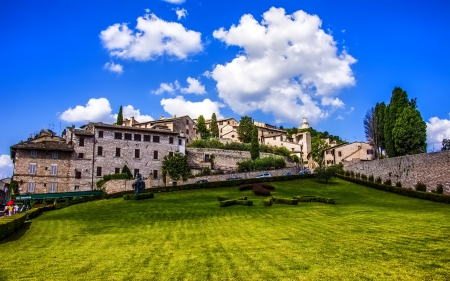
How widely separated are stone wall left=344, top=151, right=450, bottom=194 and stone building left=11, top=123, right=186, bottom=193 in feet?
112

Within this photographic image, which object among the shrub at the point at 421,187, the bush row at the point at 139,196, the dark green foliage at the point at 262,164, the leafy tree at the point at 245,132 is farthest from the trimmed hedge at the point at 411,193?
the leafy tree at the point at 245,132

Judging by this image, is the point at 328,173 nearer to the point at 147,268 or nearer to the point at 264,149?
the point at 264,149

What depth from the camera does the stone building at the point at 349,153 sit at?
7994 centimetres

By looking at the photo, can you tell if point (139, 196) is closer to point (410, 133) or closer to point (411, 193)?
point (411, 193)

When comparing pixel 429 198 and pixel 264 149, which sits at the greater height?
pixel 264 149

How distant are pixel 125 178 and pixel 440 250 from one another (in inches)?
2006

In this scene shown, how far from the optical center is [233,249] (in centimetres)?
1404

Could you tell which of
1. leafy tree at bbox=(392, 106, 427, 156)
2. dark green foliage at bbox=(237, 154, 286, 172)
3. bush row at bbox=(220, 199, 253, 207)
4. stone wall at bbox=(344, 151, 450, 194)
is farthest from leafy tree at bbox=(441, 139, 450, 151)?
dark green foliage at bbox=(237, 154, 286, 172)

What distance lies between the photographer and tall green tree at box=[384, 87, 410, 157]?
185 feet

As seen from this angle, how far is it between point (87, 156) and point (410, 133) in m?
49.4

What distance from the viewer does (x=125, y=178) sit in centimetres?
5734

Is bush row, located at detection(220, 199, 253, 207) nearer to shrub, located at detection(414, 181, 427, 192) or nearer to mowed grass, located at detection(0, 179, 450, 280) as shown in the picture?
mowed grass, located at detection(0, 179, 450, 280)

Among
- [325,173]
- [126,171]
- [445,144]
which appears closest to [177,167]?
[126,171]

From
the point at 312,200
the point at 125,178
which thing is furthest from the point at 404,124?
the point at 125,178
